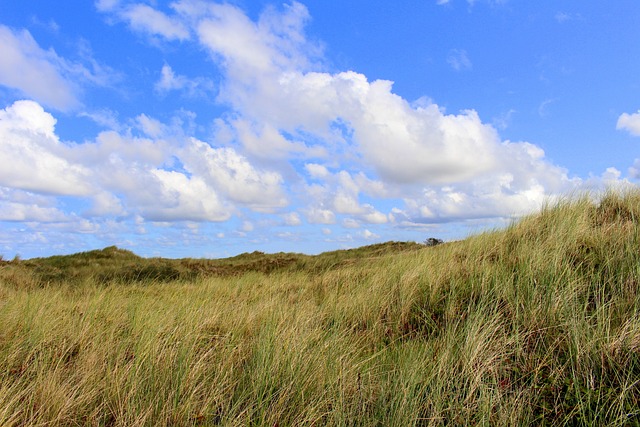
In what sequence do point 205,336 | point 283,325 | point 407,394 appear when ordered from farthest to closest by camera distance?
point 283,325, point 205,336, point 407,394

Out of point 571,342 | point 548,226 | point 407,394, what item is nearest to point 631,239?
point 548,226

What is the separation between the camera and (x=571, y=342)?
3648 mm

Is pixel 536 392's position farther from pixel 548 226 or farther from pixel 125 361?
pixel 548 226

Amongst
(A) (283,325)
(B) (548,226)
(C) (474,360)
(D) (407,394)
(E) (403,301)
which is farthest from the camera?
(B) (548,226)

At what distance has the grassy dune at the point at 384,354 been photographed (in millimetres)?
3057

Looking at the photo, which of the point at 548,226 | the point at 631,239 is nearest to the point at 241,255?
the point at 548,226

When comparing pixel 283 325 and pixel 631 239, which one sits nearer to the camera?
pixel 283 325

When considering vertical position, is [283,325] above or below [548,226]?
below

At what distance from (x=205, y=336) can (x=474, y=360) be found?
2953 mm

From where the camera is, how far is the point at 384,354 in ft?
14.1

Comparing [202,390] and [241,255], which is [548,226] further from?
[241,255]

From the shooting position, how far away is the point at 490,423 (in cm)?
297

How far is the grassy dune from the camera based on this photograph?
3057 mm

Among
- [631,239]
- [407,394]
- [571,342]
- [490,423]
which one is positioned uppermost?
[631,239]
